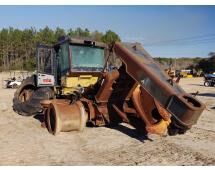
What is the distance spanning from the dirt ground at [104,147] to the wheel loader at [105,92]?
0.26 m

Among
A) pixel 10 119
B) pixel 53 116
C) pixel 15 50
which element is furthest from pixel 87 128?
pixel 15 50

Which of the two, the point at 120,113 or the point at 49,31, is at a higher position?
the point at 49,31

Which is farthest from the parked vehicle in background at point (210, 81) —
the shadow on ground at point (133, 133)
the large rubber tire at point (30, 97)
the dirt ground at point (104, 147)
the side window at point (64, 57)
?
the shadow on ground at point (133, 133)

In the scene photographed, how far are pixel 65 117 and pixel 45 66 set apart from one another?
3.26 meters

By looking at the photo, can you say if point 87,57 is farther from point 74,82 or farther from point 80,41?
point 74,82

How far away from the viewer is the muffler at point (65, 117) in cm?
722

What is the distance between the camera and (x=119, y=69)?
7090 mm

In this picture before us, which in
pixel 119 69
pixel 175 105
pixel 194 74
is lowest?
pixel 194 74

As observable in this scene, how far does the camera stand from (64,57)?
30.7ft

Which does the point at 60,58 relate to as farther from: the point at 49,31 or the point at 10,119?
the point at 49,31

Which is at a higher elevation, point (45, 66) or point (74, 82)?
point (45, 66)

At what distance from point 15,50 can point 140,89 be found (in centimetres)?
5432

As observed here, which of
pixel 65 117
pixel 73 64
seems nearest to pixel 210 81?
pixel 73 64

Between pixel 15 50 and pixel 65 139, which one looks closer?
pixel 65 139
